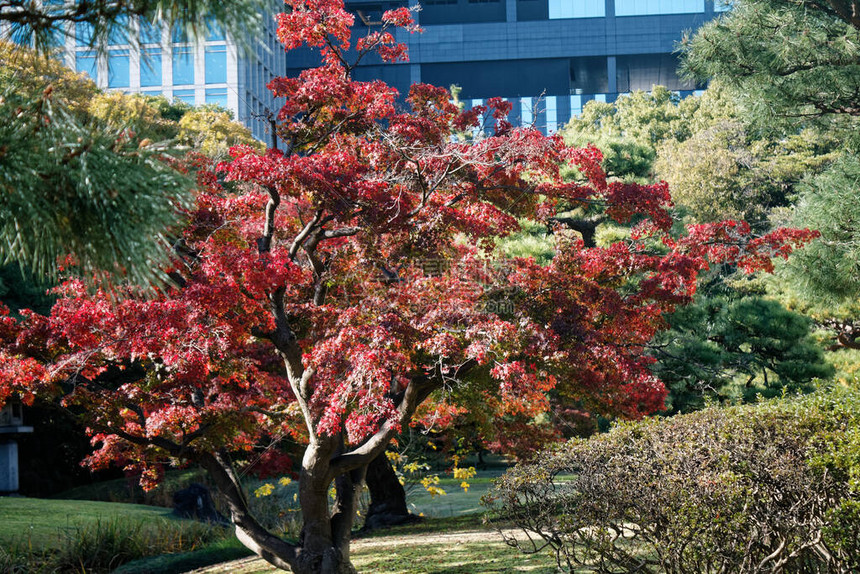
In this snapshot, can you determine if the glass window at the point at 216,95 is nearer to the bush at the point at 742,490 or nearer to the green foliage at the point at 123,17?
the bush at the point at 742,490

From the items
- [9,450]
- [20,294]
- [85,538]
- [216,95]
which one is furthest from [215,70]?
[85,538]

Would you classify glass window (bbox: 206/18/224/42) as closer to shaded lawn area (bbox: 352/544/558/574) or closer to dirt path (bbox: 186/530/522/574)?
shaded lawn area (bbox: 352/544/558/574)

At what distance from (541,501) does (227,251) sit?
2817 mm

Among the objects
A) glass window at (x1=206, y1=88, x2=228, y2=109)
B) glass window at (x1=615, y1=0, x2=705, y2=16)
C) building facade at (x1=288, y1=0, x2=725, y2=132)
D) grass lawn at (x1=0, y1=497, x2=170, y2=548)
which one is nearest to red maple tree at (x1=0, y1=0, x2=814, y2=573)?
grass lawn at (x1=0, y1=497, x2=170, y2=548)

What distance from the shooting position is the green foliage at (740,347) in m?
12.2

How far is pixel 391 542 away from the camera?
938 cm

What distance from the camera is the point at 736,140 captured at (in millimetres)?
25422

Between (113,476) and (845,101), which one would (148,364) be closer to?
(845,101)

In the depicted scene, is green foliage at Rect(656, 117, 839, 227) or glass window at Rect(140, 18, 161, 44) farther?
green foliage at Rect(656, 117, 839, 227)

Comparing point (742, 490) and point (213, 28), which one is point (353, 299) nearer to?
point (742, 490)

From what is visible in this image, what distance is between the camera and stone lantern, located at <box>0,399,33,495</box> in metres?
15.1

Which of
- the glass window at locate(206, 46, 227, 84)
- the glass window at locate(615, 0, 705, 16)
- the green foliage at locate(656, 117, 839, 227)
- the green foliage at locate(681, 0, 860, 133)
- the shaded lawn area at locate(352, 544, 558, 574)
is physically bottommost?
the shaded lawn area at locate(352, 544, 558, 574)

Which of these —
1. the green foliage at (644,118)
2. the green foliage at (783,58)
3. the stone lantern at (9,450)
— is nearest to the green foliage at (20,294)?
the stone lantern at (9,450)

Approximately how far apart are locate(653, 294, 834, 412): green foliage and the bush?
7.52 metres
